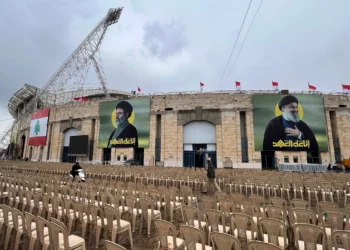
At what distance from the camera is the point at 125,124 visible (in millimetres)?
28719

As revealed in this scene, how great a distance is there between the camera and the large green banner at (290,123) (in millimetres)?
23703

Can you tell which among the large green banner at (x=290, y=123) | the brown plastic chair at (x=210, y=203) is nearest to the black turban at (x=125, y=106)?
the large green banner at (x=290, y=123)

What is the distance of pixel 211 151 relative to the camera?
26.4 m

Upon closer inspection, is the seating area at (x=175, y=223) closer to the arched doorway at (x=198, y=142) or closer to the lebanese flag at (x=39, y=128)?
the arched doorway at (x=198, y=142)

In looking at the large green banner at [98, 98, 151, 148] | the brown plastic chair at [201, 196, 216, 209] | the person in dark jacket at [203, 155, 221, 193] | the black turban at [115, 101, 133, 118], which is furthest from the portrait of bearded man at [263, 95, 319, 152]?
the brown plastic chair at [201, 196, 216, 209]

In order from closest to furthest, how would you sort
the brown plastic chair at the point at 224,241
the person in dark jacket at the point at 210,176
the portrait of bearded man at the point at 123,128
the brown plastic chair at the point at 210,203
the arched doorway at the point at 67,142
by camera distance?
the brown plastic chair at the point at 224,241 < the brown plastic chair at the point at 210,203 < the person in dark jacket at the point at 210,176 < the portrait of bearded man at the point at 123,128 < the arched doorway at the point at 67,142

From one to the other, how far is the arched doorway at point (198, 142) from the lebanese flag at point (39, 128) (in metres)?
27.8

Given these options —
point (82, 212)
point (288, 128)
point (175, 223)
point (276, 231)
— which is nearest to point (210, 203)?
point (175, 223)

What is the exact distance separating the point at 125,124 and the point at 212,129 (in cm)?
1322

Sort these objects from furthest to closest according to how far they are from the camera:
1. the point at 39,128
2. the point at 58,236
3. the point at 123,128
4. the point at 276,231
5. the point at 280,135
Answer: the point at 39,128 → the point at 123,128 → the point at 280,135 → the point at 276,231 → the point at 58,236

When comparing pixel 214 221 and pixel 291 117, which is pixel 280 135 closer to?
pixel 291 117

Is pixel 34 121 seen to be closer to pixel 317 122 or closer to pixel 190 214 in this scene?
pixel 190 214

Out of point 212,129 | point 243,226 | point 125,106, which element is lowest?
point 243,226

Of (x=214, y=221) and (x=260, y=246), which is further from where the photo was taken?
(x=214, y=221)
